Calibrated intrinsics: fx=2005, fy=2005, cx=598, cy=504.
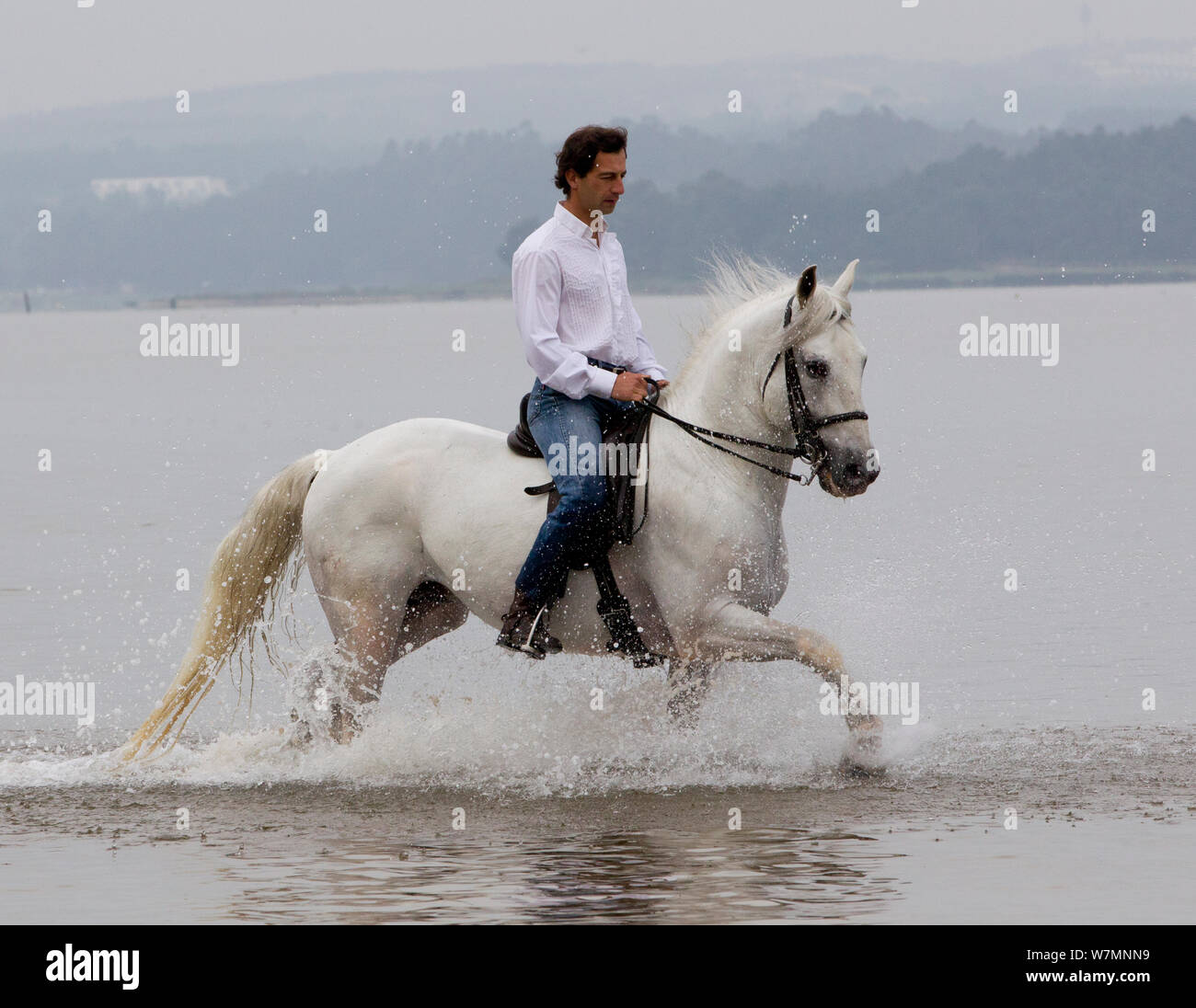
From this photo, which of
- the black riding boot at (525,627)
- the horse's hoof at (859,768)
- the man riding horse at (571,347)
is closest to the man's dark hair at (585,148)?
the man riding horse at (571,347)

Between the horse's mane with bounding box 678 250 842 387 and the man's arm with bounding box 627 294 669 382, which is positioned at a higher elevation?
the horse's mane with bounding box 678 250 842 387

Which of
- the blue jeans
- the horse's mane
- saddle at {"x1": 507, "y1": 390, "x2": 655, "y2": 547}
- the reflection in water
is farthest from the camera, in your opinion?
the horse's mane

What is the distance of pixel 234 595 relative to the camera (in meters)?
10.4

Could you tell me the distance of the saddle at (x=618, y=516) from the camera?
9.04 m

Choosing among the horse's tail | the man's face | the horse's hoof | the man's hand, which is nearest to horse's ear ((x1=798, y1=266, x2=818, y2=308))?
the man's hand

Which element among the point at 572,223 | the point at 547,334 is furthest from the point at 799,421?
the point at 572,223

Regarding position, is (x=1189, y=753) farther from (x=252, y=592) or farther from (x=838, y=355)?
(x=252, y=592)

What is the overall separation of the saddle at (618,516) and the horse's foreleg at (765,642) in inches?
17.3

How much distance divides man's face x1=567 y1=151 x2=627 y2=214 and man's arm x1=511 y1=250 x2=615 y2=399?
33 cm

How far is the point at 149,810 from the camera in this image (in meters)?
9.43

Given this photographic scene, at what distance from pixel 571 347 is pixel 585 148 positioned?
2.96ft

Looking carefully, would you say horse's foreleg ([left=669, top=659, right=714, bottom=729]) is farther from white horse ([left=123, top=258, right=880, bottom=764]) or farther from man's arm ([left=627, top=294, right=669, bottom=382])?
man's arm ([left=627, top=294, right=669, bottom=382])

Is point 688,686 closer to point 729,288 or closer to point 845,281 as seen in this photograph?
point 729,288

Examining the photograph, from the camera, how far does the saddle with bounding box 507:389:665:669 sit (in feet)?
29.7
